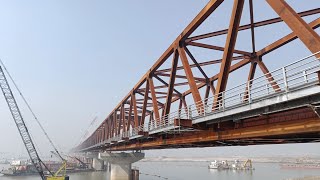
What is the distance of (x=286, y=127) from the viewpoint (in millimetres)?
15391

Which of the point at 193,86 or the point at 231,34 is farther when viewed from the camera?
Result: the point at 193,86

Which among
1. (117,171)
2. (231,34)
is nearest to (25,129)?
(117,171)

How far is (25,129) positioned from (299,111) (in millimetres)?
87102

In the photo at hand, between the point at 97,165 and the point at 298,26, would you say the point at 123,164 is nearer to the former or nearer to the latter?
the point at 298,26

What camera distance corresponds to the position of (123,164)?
7444 cm

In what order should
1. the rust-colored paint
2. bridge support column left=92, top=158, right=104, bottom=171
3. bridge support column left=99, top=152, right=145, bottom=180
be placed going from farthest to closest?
bridge support column left=92, top=158, right=104, bottom=171 → bridge support column left=99, top=152, right=145, bottom=180 → the rust-colored paint

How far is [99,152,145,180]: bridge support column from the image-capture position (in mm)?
72188

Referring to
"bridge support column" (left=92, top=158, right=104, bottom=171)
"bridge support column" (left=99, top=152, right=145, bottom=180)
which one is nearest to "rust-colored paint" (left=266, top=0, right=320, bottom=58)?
"bridge support column" (left=99, top=152, right=145, bottom=180)

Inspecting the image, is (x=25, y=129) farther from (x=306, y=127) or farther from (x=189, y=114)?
(x=306, y=127)

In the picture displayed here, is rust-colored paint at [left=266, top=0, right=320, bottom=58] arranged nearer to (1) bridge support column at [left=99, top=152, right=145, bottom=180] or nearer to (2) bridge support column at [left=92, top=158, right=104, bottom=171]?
(1) bridge support column at [left=99, top=152, right=145, bottom=180]

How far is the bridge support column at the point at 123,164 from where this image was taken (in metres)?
72.2

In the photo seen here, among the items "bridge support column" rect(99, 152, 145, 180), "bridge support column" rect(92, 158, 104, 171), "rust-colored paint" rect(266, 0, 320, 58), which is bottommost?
"bridge support column" rect(92, 158, 104, 171)

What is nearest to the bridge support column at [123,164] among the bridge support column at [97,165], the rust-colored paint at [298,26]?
the rust-colored paint at [298,26]

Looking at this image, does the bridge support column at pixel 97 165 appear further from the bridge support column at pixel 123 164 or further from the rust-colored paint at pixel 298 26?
the rust-colored paint at pixel 298 26
